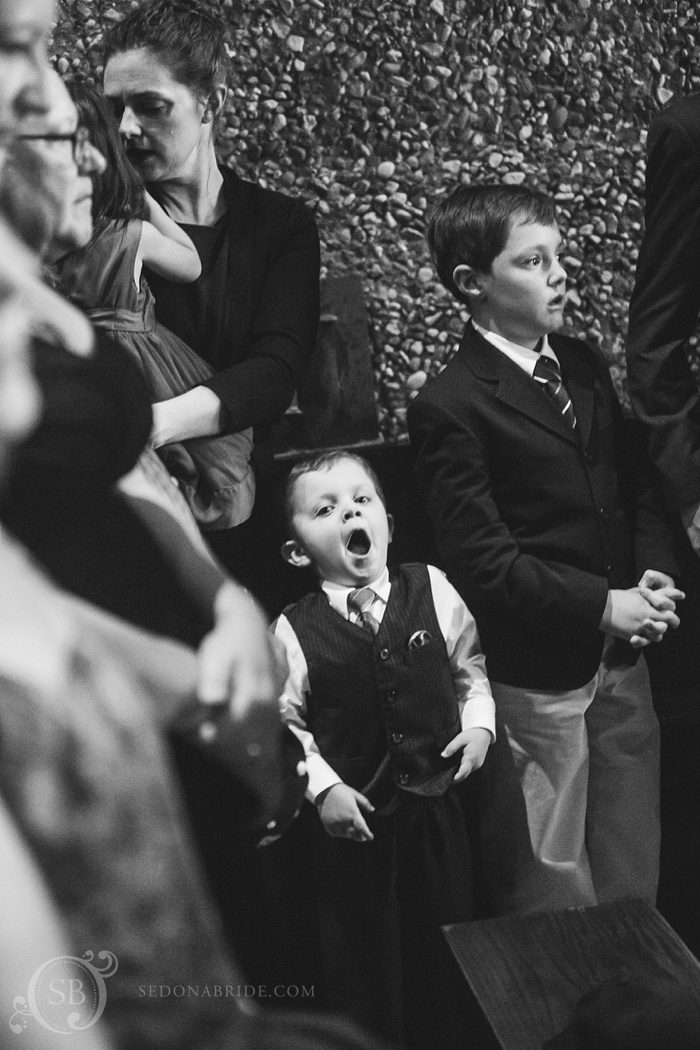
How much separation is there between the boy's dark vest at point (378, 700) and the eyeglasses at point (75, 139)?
24.8 inches

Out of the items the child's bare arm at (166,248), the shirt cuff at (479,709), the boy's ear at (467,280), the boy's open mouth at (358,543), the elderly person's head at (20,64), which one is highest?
the elderly person's head at (20,64)

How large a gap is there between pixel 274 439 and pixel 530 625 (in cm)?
45

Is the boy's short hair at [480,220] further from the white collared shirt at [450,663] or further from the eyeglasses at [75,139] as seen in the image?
the eyeglasses at [75,139]

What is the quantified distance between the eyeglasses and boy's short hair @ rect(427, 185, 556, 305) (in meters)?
0.65

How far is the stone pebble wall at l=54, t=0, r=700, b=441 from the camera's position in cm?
184

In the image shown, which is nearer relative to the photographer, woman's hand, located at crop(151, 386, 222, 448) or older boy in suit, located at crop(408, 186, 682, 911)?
woman's hand, located at crop(151, 386, 222, 448)

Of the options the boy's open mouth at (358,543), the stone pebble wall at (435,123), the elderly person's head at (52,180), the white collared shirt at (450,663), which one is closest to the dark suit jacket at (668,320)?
the stone pebble wall at (435,123)

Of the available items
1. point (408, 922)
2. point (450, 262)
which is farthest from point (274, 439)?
point (408, 922)

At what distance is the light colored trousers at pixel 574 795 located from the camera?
1783 mm

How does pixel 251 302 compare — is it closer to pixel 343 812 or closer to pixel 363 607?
pixel 363 607

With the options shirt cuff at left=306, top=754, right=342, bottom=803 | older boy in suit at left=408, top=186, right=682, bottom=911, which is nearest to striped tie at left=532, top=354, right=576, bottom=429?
older boy in suit at left=408, top=186, right=682, bottom=911

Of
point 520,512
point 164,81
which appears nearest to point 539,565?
point 520,512

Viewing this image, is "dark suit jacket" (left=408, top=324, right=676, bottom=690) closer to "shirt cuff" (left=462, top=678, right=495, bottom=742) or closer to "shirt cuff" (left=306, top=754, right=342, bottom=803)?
"shirt cuff" (left=462, top=678, right=495, bottom=742)

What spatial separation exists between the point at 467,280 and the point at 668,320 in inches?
11.5
